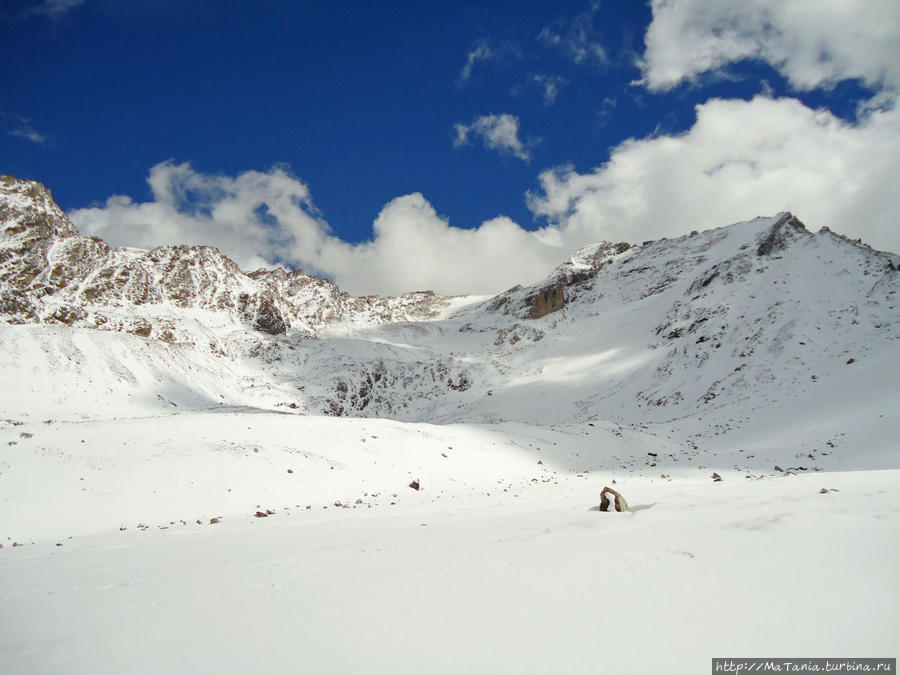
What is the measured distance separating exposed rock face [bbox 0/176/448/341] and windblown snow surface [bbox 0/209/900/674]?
1873 inches

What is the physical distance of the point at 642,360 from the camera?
65750 millimetres

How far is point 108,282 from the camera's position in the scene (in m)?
101

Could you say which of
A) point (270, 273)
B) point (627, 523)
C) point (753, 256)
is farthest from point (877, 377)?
point (270, 273)

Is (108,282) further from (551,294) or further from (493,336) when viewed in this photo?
(551,294)

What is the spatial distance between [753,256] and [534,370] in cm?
3994

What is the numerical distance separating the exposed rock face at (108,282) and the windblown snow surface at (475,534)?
1873 inches

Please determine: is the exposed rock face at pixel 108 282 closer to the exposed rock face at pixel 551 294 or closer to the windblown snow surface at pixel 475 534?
the windblown snow surface at pixel 475 534

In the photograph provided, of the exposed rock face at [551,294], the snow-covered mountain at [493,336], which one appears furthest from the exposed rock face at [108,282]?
the exposed rock face at [551,294]

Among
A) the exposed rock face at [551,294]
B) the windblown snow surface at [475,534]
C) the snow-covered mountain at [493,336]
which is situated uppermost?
the exposed rock face at [551,294]

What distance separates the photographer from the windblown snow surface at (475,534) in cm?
365

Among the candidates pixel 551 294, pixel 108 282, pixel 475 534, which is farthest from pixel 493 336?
pixel 475 534

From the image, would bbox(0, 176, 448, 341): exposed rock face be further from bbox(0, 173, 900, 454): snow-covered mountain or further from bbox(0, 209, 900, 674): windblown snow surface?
bbox(0, 209, 900, 674): windblown snow surface

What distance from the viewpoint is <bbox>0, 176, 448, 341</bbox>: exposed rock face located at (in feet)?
281

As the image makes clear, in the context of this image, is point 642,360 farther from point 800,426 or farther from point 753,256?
point 800,426
